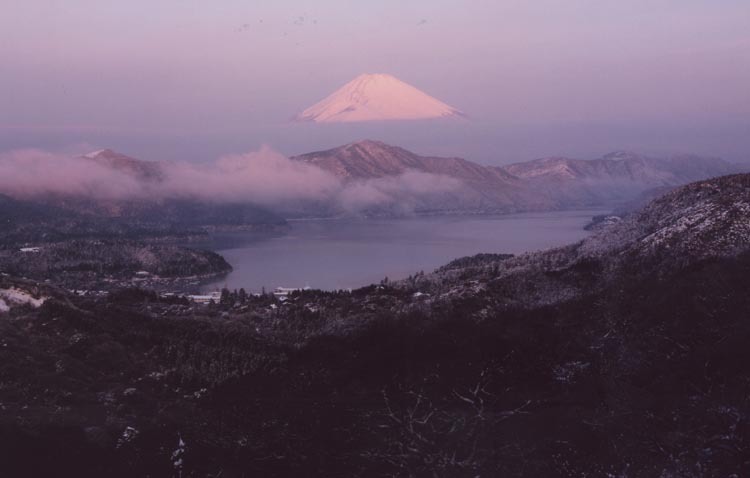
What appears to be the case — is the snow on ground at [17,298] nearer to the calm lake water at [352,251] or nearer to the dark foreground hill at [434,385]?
the dark foreground hill at [434,385]

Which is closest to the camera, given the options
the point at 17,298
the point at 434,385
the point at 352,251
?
the point at 434,385

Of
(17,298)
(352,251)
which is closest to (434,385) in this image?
(17,298)

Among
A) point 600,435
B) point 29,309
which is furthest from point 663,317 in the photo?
point 29,309

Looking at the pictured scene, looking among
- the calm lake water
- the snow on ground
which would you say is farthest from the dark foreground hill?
the calm lake water

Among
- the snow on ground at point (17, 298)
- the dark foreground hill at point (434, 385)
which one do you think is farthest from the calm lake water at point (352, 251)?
the dark foreground hill at point (434, 385)

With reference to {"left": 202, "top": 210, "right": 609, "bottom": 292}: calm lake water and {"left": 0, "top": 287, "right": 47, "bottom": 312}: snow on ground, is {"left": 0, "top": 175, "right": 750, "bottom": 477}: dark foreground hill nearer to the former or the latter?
{"left": 0, "top": 287, "right": 47, "bottom": 312}: snow on ground

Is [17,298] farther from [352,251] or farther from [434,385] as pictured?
[352,251]
